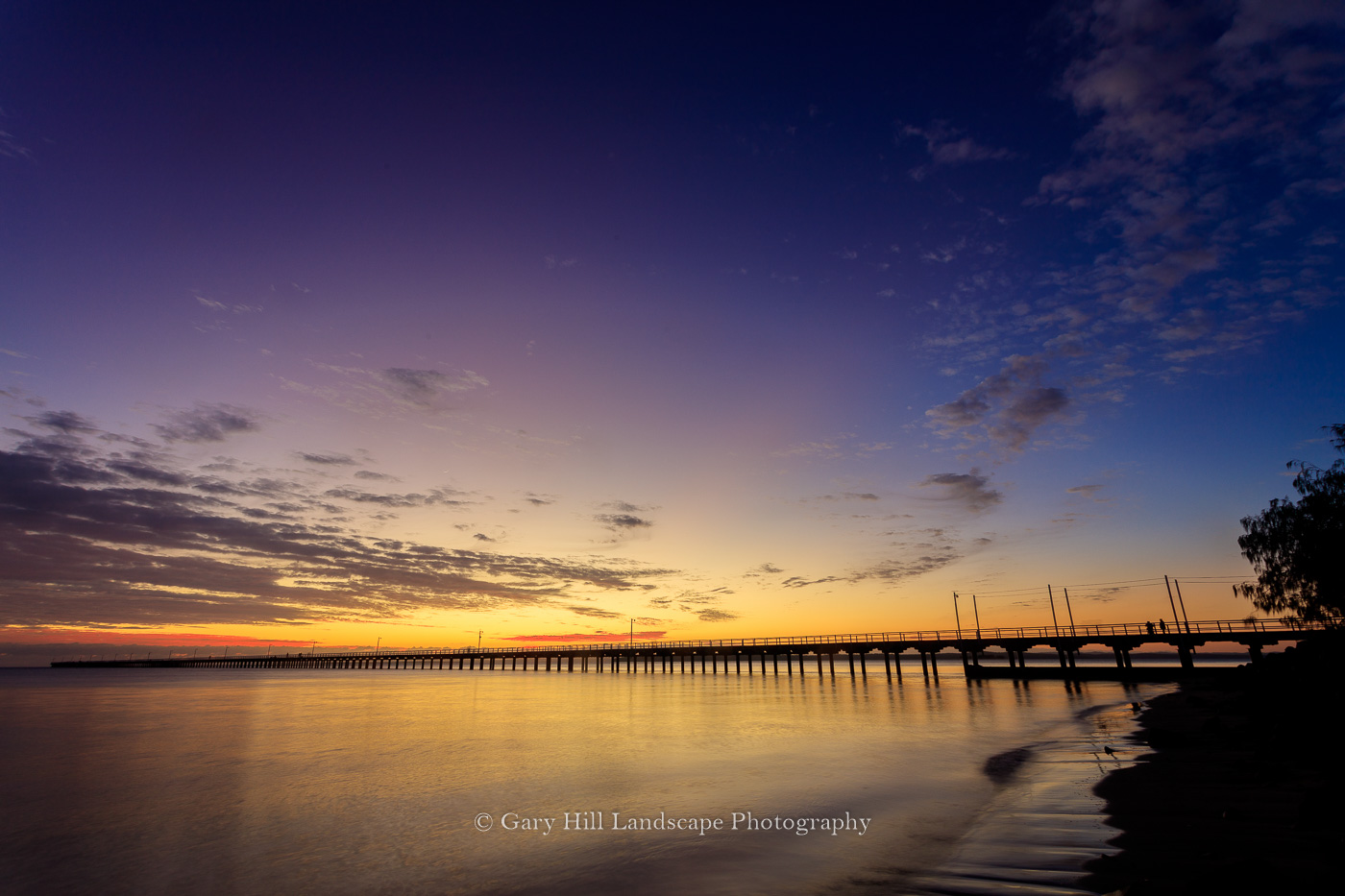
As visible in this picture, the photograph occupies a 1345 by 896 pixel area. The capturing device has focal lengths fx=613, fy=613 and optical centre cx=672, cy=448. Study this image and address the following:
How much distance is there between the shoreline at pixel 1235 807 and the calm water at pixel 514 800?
1917mm

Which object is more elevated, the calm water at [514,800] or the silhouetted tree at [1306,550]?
the silhouetted tree at [1306,550]

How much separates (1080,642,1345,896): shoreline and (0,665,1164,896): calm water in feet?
6.29

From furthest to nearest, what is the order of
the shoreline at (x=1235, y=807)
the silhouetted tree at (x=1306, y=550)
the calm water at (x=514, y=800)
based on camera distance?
1. the silhouetted tree at (x=1306, y=550)
2. the calm water at (x=514, y=800)
3. the shoreline at (x=1235, y=807)

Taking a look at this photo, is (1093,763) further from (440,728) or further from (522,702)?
(522,702)

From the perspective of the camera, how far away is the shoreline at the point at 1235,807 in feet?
22.2

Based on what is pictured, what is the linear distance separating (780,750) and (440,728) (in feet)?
62.4

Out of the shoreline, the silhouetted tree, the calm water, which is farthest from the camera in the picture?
the silhouetted tree

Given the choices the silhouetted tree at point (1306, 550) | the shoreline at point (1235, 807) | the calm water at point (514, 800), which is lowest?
the calm water at point (514, 800)

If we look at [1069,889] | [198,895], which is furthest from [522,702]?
[1069,889]

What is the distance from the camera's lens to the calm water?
34.6 ft

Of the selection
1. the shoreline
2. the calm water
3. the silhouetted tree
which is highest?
the silhouetted tree

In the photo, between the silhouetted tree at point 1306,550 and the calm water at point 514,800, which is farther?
the silhouetted tree at point 1306,550

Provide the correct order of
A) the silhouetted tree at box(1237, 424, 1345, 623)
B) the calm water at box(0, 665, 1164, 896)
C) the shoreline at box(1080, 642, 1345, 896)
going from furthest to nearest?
the silhouetted tree at box(1237, 424, 1345, 623) → the calm water at box(0, 665, 1164, 896) → the shoreline at box(1080, 642, 1345, 896)

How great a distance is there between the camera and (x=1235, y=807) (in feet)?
31.9
